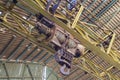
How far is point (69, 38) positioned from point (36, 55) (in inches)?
321

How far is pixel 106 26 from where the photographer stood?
38.0ft

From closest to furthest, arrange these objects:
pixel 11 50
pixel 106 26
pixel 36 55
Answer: pixel 106 26 < pixel 11 50 < pixel 36 55

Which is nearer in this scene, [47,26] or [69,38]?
[47,26]

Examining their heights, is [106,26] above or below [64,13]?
above

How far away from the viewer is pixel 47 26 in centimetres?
716

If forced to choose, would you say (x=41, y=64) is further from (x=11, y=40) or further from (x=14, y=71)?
(x=11, y=40)

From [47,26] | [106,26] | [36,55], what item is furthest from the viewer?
[36,55]

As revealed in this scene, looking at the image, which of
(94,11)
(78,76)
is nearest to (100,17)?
(94,11)

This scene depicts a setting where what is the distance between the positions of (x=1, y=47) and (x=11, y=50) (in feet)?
2.66

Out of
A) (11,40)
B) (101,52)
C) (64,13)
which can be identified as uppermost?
(11,40)

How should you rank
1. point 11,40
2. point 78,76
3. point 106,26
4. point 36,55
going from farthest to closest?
point 78,76 → point 36,55 → point 11,40 → point 106,26

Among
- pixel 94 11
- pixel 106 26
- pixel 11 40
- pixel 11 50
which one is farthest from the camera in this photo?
pixel 11 50

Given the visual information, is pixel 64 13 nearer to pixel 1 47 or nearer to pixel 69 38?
pixel 69 38

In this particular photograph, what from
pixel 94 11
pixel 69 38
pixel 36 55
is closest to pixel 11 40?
pixel 36 55
